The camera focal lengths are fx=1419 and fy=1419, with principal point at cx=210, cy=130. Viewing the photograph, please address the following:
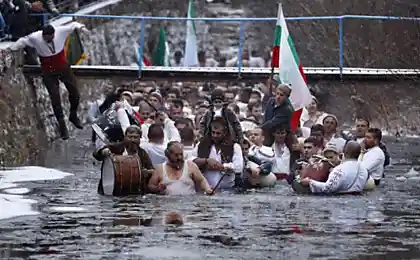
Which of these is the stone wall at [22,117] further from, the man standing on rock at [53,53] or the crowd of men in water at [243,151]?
the crowd of men in water at [243,151]

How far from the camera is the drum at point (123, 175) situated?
1736 centimetres

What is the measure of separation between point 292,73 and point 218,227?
29.1 ft

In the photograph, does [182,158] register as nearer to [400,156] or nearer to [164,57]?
[400,156]

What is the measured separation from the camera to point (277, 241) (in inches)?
530

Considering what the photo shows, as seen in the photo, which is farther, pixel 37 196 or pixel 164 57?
A: pixel 164 57

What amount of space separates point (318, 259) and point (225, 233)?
1914 millimetres

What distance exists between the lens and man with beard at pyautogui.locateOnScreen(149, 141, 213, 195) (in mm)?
17516

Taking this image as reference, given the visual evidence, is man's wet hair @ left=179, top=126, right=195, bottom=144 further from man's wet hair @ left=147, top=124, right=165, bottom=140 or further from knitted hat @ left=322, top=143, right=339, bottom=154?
knitted hat @ left=322, top=143, right=339, bottom=154

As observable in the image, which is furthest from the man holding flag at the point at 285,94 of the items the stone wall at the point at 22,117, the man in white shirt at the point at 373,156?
the stone wall at the point at 22,117

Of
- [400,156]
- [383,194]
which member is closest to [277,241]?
[383,194]

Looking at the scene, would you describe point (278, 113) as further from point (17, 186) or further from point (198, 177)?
point (17, 186)

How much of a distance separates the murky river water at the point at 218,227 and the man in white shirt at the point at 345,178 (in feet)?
0.70

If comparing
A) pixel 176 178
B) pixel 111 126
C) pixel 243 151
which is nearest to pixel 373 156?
pixel 243 151

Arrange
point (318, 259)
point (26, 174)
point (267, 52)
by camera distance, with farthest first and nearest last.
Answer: point (267, 52) < point (26, 174) < point (318, 259)
